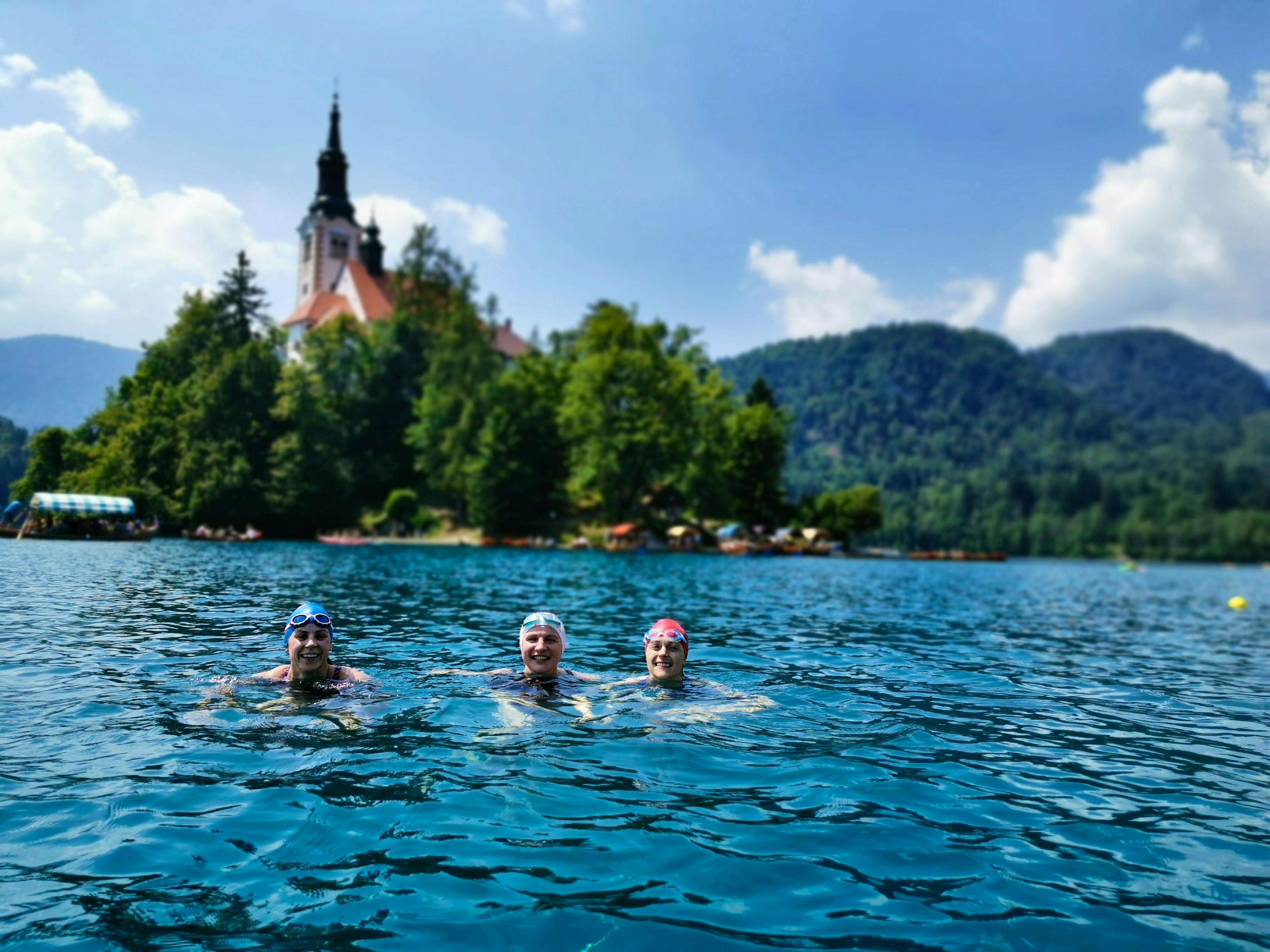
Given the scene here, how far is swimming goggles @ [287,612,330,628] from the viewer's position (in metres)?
9.23

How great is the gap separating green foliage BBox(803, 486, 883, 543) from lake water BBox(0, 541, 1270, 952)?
8378 cm

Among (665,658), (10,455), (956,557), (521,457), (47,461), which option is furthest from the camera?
(956,557)

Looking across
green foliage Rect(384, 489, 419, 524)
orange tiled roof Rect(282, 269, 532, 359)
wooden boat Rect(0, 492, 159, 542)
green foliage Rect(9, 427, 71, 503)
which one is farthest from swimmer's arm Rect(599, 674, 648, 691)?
orange tiled roof Rect(282, 269, 532, 359)

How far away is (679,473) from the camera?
248ft

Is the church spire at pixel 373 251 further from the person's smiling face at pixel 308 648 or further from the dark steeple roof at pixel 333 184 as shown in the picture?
the person's smiling face at pixel 308 648

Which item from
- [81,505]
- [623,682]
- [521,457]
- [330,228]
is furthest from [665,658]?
[330,228]

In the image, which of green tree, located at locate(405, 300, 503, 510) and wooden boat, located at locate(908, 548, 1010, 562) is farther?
wooden boat, located at locate(908, 548, 1010, 562)

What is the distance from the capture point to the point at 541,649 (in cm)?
961

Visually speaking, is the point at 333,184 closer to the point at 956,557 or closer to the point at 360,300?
the point at 360,300

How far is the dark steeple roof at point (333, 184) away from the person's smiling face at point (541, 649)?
10985 centimetres

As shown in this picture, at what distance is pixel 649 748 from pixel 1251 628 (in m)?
24.5

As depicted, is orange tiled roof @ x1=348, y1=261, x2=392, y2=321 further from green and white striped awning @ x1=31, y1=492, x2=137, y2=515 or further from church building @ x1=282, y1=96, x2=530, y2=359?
green and white striped awning @ x1=31, y1=492, x2=137, y2=515

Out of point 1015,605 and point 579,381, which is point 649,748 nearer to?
point 1015,605

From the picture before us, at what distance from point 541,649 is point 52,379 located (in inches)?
3711
